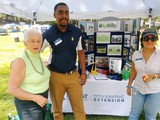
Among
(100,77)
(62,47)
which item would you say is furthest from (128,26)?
(62,47)

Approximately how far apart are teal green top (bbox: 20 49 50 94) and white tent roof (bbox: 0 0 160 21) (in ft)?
5.33

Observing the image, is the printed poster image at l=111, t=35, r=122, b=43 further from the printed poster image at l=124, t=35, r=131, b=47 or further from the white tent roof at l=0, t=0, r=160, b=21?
the white tent roof at l=0, t=0, r=160, b=21

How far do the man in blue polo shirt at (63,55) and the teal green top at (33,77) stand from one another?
58 cm

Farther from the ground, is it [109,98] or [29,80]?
[29,80]

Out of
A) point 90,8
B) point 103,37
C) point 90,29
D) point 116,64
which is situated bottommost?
point 116,64

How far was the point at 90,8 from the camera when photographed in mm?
3332

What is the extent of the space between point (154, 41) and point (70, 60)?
3.21 ft

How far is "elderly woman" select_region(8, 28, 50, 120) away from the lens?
172 cm

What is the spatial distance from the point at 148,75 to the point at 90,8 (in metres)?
1.63

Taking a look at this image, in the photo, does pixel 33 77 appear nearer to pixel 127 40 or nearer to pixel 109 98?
pixel 109 98

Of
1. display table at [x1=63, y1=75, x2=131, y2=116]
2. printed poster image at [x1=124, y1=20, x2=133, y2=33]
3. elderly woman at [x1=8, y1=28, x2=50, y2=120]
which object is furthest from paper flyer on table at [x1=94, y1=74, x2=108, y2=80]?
elderly woman at [x1=8, y1=28, x2=50, y2=120]

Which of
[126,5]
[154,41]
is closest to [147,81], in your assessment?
[154,41]

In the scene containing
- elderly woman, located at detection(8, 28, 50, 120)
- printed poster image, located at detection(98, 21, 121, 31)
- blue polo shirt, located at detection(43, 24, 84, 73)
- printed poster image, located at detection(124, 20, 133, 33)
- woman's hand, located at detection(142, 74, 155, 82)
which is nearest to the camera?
elderly woman, located at detection(8, 28, 50, 120)

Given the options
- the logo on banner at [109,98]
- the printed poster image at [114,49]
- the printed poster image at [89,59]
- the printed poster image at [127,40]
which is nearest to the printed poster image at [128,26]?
the printed poster image at [127,40]
